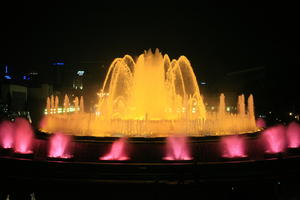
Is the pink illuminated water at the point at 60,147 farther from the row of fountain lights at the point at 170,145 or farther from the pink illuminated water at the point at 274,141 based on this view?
the pink illuminated water at the point at 274,141

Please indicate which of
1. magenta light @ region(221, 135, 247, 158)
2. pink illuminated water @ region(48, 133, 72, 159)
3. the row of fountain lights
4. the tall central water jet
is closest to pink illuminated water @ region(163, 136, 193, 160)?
the row of fountain lights

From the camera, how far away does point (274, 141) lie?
16156 mm

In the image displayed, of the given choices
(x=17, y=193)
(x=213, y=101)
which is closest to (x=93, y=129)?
(x=17, y=193)

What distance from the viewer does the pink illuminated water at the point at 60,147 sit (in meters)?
14.8

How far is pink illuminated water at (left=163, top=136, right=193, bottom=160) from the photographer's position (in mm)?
14250

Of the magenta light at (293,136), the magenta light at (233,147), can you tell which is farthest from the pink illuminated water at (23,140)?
the magenta light at (293,136)

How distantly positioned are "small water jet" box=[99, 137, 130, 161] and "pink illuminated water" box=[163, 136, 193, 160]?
180cm

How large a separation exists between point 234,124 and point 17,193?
1131 centimetres

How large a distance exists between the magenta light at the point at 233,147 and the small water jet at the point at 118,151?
13.9 ft

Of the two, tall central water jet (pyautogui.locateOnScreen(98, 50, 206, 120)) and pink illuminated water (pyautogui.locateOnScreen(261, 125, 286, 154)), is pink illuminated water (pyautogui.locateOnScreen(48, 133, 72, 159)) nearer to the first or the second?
tall central water jet (pyautogui.locateOnScreen(98, 50, 206, 120))

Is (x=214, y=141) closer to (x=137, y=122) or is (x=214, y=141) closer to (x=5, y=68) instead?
(x=137, y=122)

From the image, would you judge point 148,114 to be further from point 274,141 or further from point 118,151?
point 274,141

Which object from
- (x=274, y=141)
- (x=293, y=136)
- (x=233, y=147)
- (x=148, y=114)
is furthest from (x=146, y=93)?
(x=293, y=136)

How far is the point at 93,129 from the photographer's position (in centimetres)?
1745
